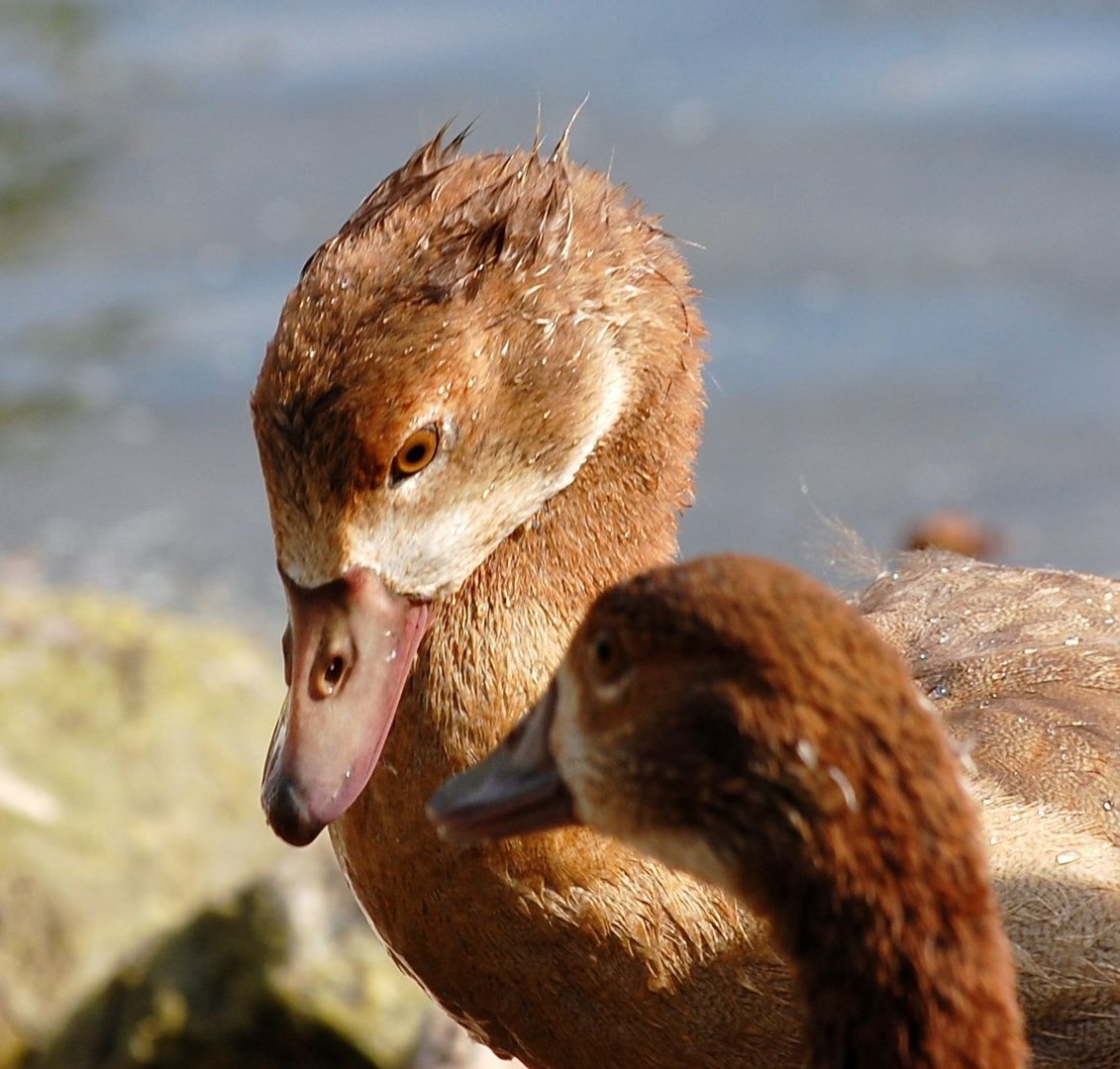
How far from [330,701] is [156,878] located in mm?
2581

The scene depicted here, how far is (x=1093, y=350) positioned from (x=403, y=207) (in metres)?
6.50

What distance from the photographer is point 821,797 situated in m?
3.10

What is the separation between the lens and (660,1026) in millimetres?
4137

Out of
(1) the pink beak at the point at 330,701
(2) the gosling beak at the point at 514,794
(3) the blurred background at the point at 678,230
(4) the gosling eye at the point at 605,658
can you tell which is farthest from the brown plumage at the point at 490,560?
(3) the blurred background at the point at 678,230

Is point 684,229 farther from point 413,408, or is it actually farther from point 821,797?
point 821,797

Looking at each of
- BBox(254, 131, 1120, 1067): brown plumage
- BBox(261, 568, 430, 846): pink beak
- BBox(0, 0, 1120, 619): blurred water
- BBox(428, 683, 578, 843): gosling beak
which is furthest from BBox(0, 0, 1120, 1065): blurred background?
BBox(428, 683, 578, 843): gosling beak

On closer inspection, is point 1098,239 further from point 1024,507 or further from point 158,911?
point 158,911

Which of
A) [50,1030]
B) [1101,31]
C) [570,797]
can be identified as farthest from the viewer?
[1101,31]

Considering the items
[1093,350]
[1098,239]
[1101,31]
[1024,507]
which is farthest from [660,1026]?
[1101,31]

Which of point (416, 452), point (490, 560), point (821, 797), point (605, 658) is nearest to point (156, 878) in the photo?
point (490, 560)

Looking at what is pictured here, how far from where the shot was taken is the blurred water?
9.62 metres

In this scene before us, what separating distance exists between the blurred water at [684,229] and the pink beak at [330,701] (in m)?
4.96

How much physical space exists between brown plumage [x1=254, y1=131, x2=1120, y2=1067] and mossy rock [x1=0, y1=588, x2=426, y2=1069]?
122 cm

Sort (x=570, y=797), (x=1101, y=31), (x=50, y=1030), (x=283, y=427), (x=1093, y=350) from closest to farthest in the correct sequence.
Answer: (x=570, y=797), (x=283, y=427), (x=50, y=1030), (x=1093, y=350), (x=1101, y=31)
